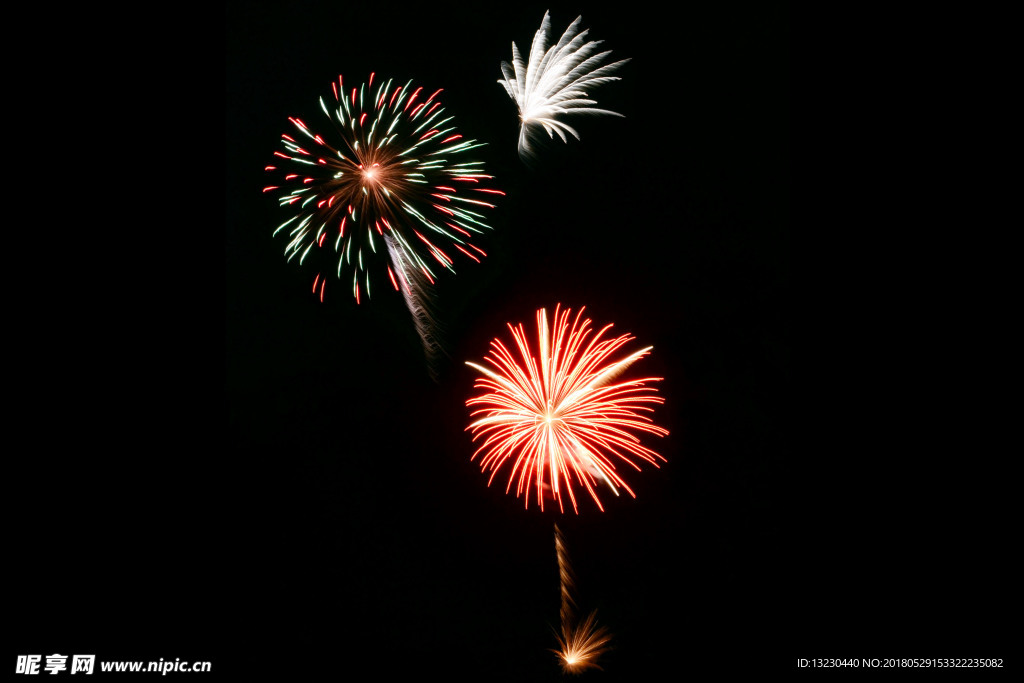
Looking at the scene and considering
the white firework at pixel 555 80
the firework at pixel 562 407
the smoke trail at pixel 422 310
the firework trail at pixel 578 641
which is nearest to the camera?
the firework at pixel 562 407

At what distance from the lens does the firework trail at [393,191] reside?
17.5ft

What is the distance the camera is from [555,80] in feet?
17.2

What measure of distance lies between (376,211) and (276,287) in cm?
180

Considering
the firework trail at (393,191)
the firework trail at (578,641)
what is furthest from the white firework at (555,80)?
the firework trail at (578,641)

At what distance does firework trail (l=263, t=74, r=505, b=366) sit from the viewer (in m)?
5.33

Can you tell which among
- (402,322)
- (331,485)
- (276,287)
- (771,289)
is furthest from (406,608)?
(771,289)

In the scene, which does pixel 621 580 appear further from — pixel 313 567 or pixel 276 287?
pixel 276 287

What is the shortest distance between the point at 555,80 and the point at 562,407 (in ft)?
10.1

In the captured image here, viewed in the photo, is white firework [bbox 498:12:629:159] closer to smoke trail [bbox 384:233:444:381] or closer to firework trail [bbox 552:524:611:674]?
smoke trail [bbox 384:233:444:381]

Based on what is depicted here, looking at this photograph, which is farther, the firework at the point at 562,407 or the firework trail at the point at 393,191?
the firework trail at the point at 393,191

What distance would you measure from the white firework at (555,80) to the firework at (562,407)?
1853 millimetres

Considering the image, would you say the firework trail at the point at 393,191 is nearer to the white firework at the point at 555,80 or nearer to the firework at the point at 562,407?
the white firework at the point at 555,80

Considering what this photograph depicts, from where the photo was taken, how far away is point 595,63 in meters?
5.60

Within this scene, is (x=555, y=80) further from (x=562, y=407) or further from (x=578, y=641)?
(x=578, y=641)
